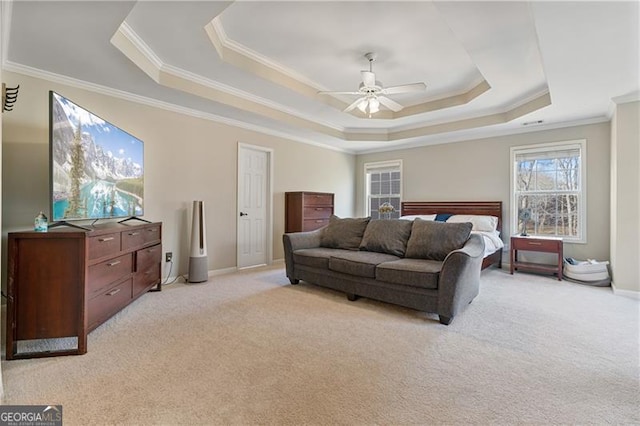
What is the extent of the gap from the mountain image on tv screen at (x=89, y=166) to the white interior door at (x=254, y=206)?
1.74 meters

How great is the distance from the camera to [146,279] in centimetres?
335

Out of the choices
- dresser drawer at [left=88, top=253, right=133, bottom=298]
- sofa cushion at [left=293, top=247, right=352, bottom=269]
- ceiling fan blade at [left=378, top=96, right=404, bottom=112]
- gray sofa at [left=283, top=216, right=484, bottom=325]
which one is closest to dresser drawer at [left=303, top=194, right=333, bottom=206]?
gray sofa at [left=283, top=216, right=484, bottom=325]

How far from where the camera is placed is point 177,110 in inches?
165

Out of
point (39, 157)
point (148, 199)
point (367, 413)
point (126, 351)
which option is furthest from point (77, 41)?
point (367, 413)

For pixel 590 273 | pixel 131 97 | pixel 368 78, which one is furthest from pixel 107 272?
pixel 590 273

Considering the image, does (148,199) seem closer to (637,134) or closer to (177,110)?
(177,110)

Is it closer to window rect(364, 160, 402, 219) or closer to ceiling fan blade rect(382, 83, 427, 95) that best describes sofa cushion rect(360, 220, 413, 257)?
ceiling fan blade rect(382, 83, 427, 95)

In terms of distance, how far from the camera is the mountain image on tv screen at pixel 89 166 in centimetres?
223

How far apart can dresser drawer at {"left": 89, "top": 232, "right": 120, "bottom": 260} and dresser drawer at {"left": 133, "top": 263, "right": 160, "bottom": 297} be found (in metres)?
0.55

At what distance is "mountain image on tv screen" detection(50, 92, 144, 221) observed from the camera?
2.23 metres

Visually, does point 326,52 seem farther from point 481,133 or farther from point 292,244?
point 481,133

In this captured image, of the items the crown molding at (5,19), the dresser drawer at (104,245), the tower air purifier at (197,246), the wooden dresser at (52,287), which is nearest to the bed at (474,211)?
the tower air purifier at (197,246)

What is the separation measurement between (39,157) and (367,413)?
3745mm

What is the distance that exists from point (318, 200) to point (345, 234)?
5.74 ft
